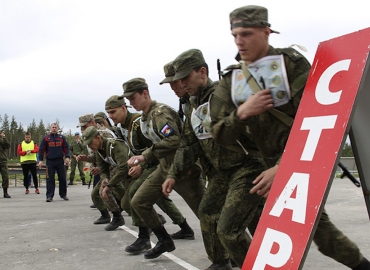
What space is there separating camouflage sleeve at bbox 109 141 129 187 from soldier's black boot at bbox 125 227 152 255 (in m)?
1.09

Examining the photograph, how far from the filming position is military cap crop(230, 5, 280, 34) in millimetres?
2840

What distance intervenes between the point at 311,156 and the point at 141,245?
11.7 feet

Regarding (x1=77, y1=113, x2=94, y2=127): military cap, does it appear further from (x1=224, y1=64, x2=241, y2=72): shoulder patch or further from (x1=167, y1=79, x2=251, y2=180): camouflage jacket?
(x1=224, y1=64, x2=241, y2=72): shoulder patch

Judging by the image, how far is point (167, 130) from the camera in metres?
4.96

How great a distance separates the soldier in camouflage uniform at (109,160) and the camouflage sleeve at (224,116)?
11.8 ft

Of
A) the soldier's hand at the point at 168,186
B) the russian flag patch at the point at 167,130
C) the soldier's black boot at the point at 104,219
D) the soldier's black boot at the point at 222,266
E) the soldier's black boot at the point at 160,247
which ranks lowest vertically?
the soldier's black boot at the point at 104,219

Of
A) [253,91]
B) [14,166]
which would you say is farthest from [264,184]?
[14,166]

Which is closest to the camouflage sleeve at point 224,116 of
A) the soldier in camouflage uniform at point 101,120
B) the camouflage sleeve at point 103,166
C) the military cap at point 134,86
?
the military cap at point 134,86

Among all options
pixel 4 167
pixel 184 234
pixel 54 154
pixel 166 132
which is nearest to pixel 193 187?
pixel 166 132

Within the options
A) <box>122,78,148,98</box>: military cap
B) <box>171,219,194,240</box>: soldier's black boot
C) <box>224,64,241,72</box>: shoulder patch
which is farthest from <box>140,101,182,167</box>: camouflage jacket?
<box>224,64,241,72</box>: shoulder patch

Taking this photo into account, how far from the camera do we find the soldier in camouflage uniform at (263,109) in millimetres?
2762

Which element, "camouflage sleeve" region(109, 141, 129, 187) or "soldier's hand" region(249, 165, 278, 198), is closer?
"soldier's hand" region(249, 165, 278, 198)

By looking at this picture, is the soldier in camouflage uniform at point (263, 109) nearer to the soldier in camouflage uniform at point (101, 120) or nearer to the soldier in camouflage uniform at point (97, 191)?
the soldier in camouflage uniform at point (97, 191)

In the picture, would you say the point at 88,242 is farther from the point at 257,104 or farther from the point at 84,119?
the point at 257,104
